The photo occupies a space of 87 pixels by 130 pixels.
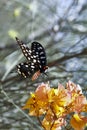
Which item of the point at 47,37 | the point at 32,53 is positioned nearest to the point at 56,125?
the point at 32,53

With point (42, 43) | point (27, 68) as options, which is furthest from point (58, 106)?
point (42, 43)

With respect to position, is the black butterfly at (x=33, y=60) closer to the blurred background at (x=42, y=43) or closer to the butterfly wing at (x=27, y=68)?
the butterfly wing at (x=27, y=68)

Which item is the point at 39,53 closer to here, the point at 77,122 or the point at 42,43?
the point at 77,122

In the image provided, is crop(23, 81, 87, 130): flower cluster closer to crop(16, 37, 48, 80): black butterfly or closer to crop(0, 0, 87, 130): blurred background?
crop(16, 37, 48, 80): black butterfly

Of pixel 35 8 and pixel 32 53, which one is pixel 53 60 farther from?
pixel 32 53

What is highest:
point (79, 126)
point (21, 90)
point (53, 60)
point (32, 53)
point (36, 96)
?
point (53, 60)

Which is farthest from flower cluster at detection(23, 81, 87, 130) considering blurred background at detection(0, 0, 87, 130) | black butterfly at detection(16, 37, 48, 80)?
blurred background at detection(0, 0, 87, 130)

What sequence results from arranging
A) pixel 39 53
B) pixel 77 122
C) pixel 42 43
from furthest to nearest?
pixel 42 43
pixel 39 53
pixel 77 122
